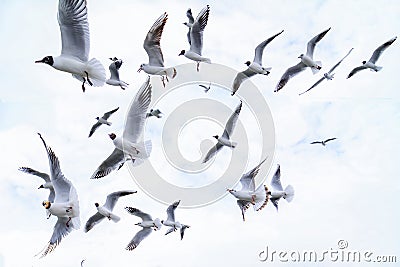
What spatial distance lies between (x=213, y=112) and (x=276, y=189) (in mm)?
2284

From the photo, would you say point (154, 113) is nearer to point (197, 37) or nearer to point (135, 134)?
point (197, 37)

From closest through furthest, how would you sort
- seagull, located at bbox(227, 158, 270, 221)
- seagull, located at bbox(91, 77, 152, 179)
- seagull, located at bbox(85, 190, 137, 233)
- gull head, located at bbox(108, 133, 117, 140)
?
seagull, located at bbox(91, 77, 152, 179) → gull head, located at bbox(108, 133, 117, 140) → seagull, located at bbox(227, 158, 270, 221) → seagull, located at bbox(85, 190, 137, 233)

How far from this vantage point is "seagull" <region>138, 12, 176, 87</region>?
11727mm

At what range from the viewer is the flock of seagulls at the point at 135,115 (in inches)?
390

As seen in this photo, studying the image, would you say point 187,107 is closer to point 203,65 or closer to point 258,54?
point 203,65

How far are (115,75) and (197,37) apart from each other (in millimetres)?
2010

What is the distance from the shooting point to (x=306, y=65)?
14070mm

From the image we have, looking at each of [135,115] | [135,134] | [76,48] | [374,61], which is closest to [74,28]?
[76,48]

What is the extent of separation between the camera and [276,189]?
1400 centimetres

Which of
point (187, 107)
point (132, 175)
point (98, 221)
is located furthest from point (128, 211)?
point (187, 107)

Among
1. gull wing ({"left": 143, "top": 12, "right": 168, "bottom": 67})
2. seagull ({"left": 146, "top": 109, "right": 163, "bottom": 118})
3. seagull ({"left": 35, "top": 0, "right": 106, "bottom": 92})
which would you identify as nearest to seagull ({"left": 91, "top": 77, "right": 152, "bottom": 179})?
gull wing ({"left": 143, "top": 12, "right": 168, "bottom": 67})

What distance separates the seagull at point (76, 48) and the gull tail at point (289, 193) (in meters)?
5.81

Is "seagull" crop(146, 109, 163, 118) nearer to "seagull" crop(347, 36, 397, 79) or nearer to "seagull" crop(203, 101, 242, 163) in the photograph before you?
"seagull" crop(203, 101, 242, 163)

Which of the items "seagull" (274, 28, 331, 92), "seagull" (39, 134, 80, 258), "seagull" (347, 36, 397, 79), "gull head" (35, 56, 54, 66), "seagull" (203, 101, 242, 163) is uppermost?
"seagull" (347, 36, 397, 79)
